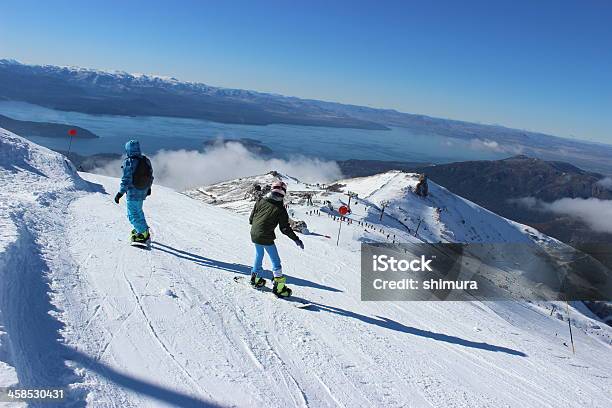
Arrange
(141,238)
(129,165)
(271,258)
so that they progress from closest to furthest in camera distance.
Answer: (271,258)
(129,165)
(141,238)

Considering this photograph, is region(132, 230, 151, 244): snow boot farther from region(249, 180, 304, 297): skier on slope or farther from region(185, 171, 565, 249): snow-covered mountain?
region(185, 171, 565, 249): snow-covered mountain

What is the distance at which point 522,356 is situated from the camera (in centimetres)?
755

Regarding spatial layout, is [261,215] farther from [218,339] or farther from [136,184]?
[136,184]

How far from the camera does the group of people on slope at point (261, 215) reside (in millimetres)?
7496

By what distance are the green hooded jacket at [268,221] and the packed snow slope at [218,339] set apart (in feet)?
3.41

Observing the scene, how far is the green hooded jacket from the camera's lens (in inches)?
295

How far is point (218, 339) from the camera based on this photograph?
217 inches

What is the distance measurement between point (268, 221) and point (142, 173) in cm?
331

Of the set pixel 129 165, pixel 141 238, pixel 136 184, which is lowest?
pixel 141 238

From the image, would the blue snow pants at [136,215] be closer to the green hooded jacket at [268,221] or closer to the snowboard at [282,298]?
the snowboard at [282,298]

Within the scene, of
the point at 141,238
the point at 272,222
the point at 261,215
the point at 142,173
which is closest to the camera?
the point at 272,222

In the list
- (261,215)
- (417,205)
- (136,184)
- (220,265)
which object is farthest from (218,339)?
(417,205)

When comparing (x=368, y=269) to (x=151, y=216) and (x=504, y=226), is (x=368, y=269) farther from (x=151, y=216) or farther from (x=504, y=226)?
(x=504, y=226)

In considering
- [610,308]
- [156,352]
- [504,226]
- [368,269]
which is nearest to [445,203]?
[504,226]
